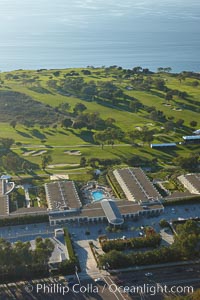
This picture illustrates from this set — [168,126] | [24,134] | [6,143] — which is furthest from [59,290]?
[168,126]

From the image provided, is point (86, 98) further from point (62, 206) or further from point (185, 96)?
point (62, 206)

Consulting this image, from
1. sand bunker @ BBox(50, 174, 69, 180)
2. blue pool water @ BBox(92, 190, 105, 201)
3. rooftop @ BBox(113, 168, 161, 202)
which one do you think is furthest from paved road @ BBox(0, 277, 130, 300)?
sand bunker @ BBox(50, 174, 69, 180)

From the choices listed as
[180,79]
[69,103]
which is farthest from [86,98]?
[180,79]

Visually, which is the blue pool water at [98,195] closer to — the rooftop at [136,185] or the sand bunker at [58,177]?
the rooftop at [136,185]

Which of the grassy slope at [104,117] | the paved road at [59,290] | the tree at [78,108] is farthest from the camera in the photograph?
the tree at [78,108]

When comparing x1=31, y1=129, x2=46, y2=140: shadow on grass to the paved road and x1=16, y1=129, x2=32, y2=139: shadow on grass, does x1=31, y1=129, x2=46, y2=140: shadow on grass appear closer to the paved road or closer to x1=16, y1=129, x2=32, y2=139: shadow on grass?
x1=16, y1=129, x2=32, y2=139: shadow on grass

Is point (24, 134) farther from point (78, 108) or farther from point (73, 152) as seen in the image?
point (78, 108)

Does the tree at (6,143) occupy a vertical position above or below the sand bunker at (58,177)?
above

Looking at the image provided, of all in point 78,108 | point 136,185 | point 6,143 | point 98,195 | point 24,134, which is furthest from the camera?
point 78,108

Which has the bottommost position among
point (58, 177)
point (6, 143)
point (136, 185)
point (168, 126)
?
point (58, 177)

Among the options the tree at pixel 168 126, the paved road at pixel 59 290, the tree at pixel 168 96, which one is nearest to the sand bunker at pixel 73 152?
the tree at pixel 168 126

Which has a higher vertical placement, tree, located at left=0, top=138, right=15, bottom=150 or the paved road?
tree, located at left=0, top=138, right=15, bottom=150
